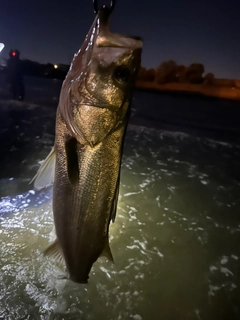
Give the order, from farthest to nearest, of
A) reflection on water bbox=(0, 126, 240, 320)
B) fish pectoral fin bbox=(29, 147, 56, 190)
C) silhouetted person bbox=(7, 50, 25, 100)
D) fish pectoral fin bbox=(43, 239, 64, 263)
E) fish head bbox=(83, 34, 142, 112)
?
silhouetted person bbox=(7, 50, 25, 100) → reflection on water bbox=(0, 126, 240, 320) → fish pectoral fin bbox=(43, 239, 64, 263) → fish pectoral fin bbox=(29, 147, 56, 190) → fish head bbox=(83, 34, 142, 112)

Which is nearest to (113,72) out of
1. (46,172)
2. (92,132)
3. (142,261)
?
(92,132)

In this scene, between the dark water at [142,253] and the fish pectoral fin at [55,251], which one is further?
the dark water at [142,253]

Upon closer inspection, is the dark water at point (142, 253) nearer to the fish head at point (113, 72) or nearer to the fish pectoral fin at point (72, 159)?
the fish pectoral fin at point (72, 159)

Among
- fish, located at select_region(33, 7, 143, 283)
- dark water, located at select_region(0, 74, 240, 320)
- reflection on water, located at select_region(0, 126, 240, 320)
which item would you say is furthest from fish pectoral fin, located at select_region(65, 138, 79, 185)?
dark water, located at select_region(0, 74, 240, 320)

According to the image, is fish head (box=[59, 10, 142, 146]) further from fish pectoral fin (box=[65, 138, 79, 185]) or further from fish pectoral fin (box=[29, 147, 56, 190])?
fish pectoral fin (box=[29, 147, 56, 190])

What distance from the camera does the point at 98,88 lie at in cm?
166

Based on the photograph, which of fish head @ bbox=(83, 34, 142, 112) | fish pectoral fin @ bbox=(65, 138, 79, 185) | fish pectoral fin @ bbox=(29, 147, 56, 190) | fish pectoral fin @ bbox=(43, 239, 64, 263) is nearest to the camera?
fish head @ bbox=(83, 34, 142, 112)

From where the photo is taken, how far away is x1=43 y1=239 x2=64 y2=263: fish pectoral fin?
213cm

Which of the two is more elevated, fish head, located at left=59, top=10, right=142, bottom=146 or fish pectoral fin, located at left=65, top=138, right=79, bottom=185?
fish head, located at left=59, top=10, right=142, bottom=146

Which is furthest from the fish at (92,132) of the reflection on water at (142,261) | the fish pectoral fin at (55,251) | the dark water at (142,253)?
the dark water at (142,253)

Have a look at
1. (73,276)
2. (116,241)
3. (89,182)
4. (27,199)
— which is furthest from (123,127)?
(27,199)

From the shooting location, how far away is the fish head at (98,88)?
5.24ft

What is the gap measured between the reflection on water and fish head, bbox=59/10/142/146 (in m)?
1.20

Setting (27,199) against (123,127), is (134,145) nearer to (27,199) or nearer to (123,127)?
(27,199)
